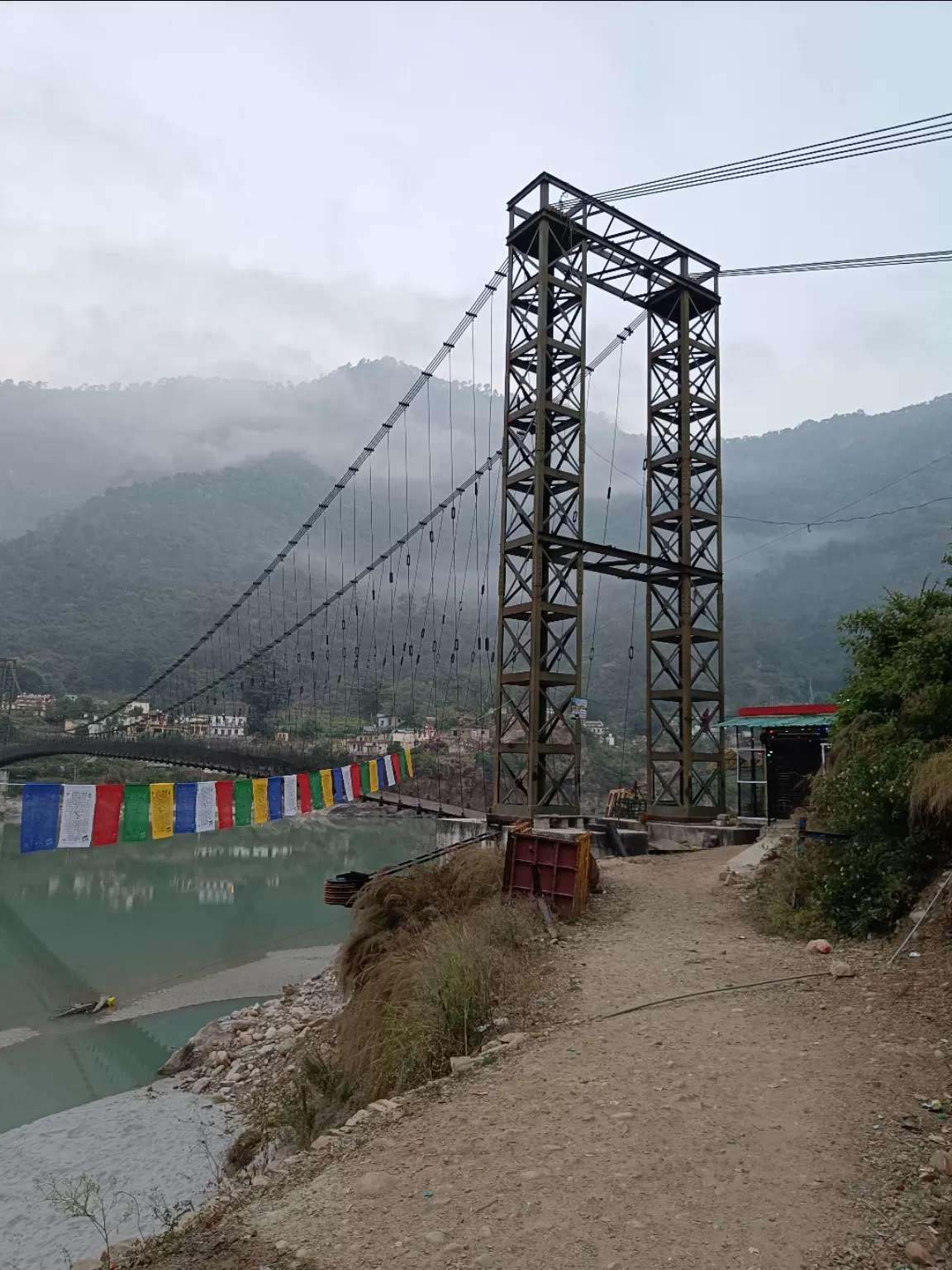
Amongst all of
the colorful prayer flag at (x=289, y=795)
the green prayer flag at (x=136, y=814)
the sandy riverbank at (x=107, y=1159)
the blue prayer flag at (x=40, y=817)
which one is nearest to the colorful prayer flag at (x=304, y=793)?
the colorful prayer flag at (x=289, y=795)

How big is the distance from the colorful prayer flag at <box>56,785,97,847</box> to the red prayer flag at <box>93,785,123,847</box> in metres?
0.06

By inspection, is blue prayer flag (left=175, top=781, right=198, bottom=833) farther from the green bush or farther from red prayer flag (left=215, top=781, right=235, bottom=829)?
the green bush

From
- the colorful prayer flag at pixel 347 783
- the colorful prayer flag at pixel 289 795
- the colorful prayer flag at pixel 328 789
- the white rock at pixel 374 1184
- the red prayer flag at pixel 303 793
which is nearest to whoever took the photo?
the white rock at pixel 374 1184

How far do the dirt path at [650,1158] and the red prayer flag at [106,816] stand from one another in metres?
9.37

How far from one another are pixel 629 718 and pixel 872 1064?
77.5m

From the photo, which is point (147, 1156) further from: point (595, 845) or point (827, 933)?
point (595, 845)

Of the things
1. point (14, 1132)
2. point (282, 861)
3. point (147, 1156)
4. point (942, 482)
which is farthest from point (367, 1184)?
point (942, 482)

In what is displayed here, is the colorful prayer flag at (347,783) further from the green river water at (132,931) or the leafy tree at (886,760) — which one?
the leafy tree at (886,760)

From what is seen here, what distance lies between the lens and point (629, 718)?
80125 mm

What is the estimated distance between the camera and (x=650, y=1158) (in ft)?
10.7

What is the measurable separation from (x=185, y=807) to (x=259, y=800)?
196 cm

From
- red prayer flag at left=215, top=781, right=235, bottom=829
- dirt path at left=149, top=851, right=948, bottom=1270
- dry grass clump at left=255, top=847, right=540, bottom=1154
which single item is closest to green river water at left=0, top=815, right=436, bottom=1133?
red prayer flag at left=215, top=781, right=235, bottom=829

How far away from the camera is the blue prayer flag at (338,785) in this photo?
1864cm

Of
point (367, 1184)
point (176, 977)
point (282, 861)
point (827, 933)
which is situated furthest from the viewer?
point (282, 861)
